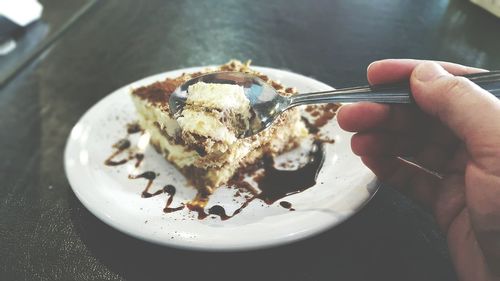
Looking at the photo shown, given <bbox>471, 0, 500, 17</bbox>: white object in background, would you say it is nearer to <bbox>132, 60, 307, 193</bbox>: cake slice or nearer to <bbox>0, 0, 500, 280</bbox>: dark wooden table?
<bbox>0, 0, 500, 280</bbox>: dark wooden table

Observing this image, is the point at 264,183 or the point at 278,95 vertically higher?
the point at 278,95

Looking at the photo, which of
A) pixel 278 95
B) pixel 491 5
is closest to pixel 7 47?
pixel 278 95

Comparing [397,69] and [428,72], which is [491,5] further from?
[428,72]

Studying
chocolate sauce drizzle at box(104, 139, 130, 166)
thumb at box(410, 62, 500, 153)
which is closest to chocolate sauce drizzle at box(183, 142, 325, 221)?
chocolate sauce drizzle at box(104, 139, 130, 166)

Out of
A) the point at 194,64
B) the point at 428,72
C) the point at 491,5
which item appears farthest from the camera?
the point at 491,5

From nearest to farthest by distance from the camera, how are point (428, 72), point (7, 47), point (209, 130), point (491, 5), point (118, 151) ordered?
point (428, 72), point (209, 130), point (118, 151), point (491, 5), point (7, 47)

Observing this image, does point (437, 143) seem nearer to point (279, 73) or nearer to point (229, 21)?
point (279, 73)

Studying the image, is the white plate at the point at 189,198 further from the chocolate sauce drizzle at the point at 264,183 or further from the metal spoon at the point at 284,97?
the metal spoon at the point at 284,97

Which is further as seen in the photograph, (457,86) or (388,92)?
(388,92)
